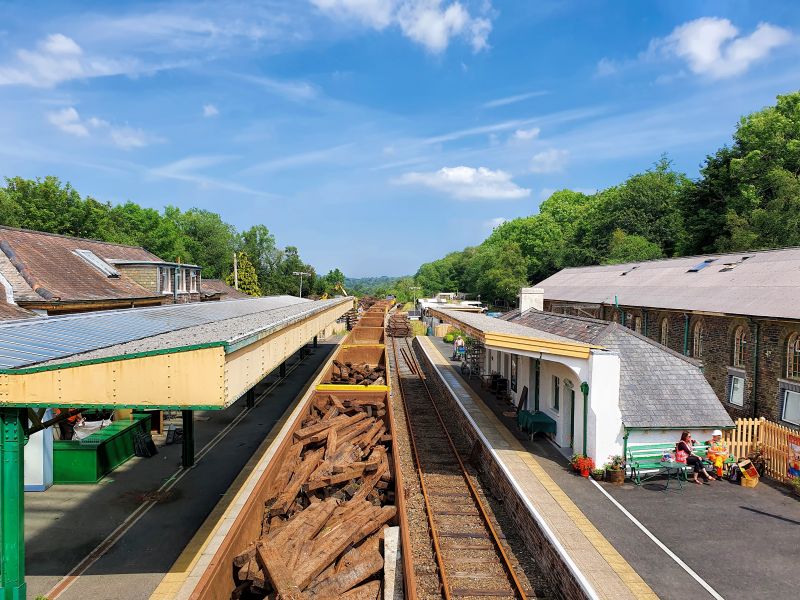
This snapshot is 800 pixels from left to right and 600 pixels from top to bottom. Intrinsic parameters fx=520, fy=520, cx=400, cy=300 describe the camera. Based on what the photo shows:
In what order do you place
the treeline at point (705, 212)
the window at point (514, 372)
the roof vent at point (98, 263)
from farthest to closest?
1. the treeline at point (705, 212)
2. the roof vent at point (98, 263)
3. the window at point (514, 372)

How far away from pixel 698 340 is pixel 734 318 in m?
2.40

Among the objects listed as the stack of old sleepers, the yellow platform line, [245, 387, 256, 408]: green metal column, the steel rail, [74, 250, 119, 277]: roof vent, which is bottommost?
the steel rail

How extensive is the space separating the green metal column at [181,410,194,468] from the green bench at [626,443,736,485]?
11.1 meters

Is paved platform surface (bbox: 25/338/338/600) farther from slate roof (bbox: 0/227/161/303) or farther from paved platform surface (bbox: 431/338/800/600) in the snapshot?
paved platform surface (bbox: 431/338/800/600)

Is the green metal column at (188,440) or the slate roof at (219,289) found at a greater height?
the slate roof at (219,289)

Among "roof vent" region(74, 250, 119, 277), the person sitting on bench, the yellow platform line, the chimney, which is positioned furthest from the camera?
the chimney

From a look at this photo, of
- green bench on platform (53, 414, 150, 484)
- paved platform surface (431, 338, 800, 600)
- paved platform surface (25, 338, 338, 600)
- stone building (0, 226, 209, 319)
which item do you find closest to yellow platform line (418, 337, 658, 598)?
paved platform surface (431, 338, 800, 600)

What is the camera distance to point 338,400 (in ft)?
50.1

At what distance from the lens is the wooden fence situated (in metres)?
12.8

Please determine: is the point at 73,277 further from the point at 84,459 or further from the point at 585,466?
the point at 585,466

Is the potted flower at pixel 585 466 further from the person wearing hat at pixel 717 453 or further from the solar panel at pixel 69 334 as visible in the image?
the solar panel at pixel 69 334

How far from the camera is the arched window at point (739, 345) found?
17.3 metres

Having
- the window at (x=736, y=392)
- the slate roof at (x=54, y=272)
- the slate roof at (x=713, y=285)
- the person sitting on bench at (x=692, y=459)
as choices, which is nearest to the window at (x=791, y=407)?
the window at (x=736, y=392)

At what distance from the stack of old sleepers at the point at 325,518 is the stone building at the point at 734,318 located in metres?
12.0
